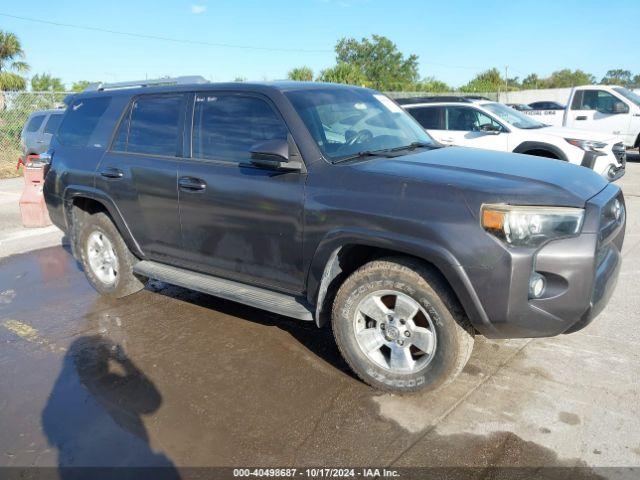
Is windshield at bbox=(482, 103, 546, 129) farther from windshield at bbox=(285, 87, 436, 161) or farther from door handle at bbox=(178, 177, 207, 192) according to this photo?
door handle at bbox=(178, 177, 207, 192)

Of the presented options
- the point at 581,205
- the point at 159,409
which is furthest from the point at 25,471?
the point at 581,205

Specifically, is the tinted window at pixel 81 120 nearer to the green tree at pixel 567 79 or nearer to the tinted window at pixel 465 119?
the tinted window at pixel 465 119

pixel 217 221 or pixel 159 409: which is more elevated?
pixel 217 221

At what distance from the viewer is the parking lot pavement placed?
2914mm

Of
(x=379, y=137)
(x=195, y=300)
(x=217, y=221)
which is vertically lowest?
(x=195, y=300)

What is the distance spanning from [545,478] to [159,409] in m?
2.23

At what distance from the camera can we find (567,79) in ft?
242

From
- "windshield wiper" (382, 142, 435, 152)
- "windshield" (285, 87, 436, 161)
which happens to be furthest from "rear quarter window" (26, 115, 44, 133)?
"windshield wiper" (382, 142, 435, 152)

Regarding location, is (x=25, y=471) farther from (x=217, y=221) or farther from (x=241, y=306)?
(x=241, y=306)

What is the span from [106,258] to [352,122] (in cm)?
285

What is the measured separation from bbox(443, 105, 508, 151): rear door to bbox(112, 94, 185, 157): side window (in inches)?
238

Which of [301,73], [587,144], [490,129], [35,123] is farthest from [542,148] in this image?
[301,73]

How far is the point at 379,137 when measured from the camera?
4.11m

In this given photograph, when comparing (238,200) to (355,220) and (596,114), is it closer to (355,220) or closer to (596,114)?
(355,220)
